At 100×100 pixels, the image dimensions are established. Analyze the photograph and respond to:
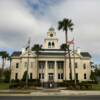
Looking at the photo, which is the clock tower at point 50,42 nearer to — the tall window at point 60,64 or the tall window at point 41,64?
the tall window at point 60,64

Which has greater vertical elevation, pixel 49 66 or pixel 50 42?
pixel 50 42

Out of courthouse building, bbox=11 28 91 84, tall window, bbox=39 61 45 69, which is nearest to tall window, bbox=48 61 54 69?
courthouse building, bbox=11 28 91 84

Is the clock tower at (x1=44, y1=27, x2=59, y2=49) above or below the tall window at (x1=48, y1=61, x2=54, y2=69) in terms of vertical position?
above

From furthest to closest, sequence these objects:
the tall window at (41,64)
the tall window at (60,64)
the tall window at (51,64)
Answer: the tall window at (60,64)
the tall window at (41,64)
the tall window at (51,64)

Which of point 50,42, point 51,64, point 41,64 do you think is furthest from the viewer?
point 50,42

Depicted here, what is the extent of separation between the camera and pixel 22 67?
78.8 meters

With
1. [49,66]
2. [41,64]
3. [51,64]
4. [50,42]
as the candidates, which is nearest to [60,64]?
[51,64]

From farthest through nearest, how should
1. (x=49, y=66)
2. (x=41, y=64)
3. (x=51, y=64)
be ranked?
(x=41, y=64) < (x=51, y=64) < (x=49, y=66)

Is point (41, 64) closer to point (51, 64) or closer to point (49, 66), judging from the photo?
point (49, 66)

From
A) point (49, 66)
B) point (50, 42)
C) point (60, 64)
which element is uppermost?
point (50, 42)

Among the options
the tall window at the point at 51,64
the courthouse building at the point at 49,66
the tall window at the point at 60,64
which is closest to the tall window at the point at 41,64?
the courthouse building at the point at 49,66

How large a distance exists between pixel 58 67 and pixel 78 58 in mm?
7236

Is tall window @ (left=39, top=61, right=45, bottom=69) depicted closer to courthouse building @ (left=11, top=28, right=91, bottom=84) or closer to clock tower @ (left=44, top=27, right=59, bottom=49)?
courthouse building @ (left=11, top=28, right=91, bottom=84)

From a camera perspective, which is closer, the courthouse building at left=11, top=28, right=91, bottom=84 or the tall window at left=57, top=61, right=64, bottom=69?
the courthouse building at left=11, top=28, right=91, bottom=84
